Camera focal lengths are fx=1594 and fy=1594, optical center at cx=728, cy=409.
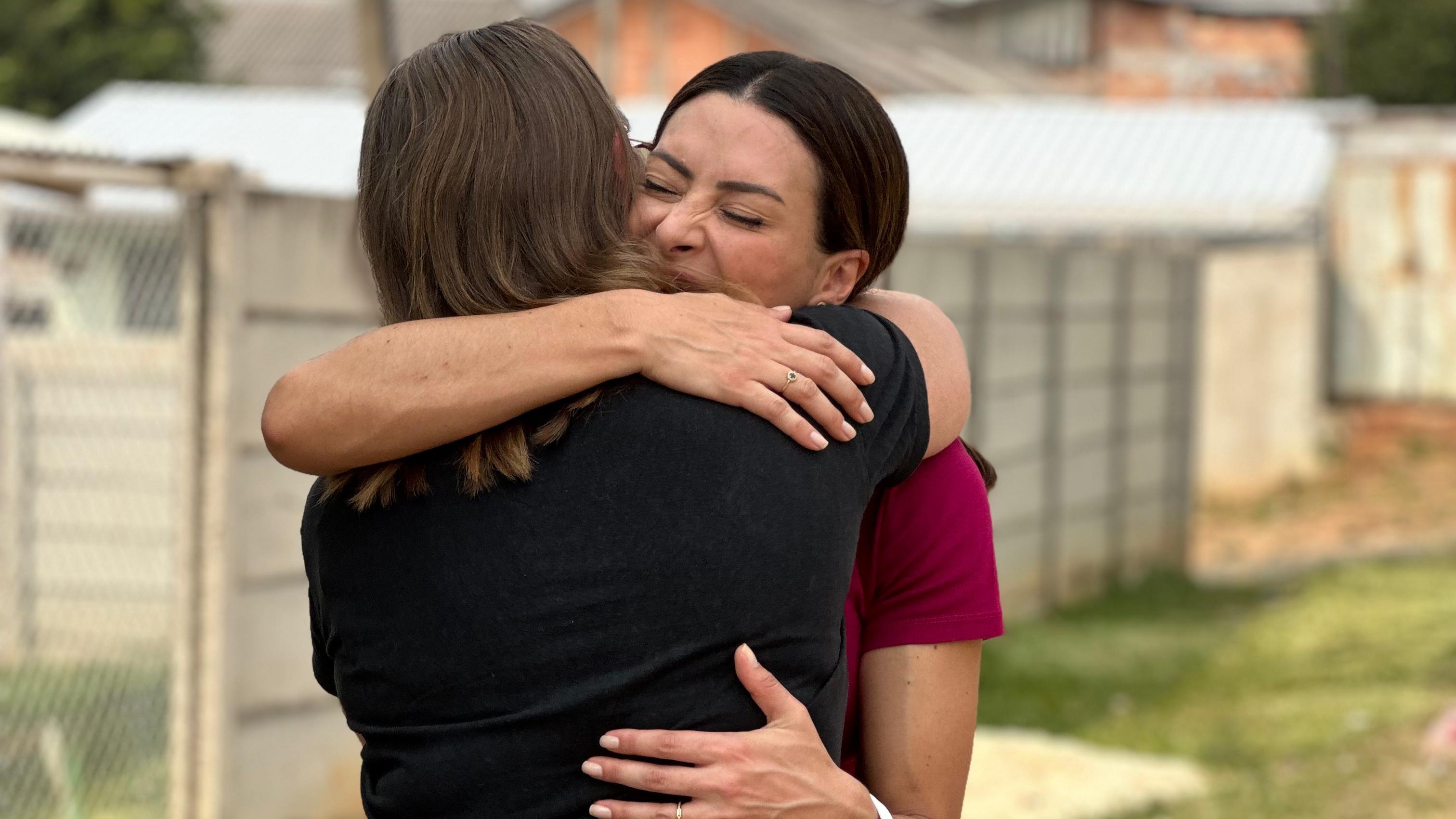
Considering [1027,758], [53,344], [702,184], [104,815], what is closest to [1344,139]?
[1027,758]

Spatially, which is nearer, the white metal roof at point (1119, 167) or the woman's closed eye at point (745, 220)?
the woman's closed eye at point (745, 220)

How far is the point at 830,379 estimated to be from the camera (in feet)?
5.03

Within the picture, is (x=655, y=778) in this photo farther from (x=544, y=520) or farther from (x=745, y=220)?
(x=745, y=220)

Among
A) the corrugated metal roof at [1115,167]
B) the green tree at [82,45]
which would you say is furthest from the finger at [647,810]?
the green tree at [82,45]

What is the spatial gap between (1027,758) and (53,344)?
4.78m

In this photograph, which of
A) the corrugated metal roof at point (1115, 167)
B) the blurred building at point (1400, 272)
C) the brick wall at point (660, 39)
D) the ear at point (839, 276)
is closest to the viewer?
the ear at point (839, 276)

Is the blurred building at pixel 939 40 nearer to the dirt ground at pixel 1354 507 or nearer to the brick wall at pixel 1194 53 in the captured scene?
the brick wall at pixel 1194 53

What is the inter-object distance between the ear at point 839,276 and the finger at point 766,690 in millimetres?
502

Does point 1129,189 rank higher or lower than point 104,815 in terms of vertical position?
lower

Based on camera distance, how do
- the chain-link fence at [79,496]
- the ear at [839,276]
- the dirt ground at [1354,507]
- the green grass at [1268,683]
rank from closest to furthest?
1. the ear at [839,276]
2. the chain-link fence at [79,496]
3. the green grass at [1268,683]
4. the dirt ground at [1354,507]

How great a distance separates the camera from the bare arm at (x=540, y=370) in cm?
Answer: 152

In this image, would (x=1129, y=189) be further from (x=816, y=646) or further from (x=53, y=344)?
(x=816, y=646)

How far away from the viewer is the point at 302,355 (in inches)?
187

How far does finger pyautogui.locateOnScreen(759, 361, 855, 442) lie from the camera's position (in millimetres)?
1510
